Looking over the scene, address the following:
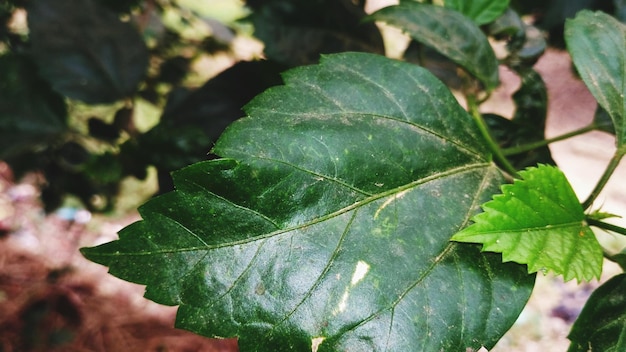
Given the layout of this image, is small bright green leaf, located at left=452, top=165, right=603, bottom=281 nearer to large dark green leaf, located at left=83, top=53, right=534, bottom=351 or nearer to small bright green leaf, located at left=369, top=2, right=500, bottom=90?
large dark green leaf, located at left=83, top=53, right=534, bottom=351

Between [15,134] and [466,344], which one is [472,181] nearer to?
[466,344]

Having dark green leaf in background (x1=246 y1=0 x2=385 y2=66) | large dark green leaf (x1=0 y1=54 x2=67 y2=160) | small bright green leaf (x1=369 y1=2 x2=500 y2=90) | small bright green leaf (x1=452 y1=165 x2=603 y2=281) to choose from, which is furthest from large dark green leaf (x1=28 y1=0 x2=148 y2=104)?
small bright green leaf (x1=452 y1=165 x2=603 y2=281)

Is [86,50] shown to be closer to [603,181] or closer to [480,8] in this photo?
[480,8]

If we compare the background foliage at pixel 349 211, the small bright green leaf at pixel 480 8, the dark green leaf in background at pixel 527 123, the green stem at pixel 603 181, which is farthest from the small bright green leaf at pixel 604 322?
the small bright green leaf at pixel 480 8

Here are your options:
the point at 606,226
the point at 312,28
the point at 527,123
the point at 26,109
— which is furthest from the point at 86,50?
the point at 606,226

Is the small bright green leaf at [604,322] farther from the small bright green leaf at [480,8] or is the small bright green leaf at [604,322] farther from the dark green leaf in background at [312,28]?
the dark green leaf in background at [312,28]

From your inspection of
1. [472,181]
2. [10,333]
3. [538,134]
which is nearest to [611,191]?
[538,134]
